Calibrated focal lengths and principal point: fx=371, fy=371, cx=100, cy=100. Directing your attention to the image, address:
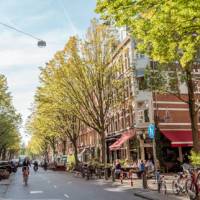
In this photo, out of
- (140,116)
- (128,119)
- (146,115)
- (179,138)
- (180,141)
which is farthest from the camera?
(128,119)

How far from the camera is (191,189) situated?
46.2 feet

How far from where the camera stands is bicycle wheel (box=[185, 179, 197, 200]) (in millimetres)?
13823

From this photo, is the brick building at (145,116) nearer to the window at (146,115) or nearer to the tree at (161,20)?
the window at (146,115)

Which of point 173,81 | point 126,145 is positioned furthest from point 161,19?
point 126,145

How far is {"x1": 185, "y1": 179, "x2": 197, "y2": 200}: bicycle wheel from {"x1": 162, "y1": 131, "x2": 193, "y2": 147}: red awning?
796 inches

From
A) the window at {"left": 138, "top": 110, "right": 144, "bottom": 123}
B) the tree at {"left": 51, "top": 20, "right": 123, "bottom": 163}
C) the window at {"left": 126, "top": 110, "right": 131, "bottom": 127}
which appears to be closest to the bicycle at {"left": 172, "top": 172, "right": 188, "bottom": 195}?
the tree at {"left": 51, "top": 20, "right": 123, "bottom": 163}

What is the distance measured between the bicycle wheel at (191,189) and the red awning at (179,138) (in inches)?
796

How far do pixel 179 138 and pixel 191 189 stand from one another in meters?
22.2

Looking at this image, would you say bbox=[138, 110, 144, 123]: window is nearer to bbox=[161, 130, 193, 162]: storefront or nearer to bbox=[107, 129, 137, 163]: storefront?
bbox=[107, 129, 137, 163]: storefront

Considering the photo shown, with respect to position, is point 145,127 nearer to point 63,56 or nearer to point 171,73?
point 63,56

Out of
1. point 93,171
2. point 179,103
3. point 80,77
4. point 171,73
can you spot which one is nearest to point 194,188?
point 171,73

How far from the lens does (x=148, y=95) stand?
125ft

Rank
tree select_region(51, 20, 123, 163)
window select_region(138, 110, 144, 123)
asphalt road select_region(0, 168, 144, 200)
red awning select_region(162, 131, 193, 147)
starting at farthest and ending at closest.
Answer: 1. window select_region(138, 110, 144, 123)
2. red awning select_region(162, 131, 193, 147)
3. tree select_region(51, 20, 123, 163)
4. asphalt road select_region(0, 168, 144, 200)

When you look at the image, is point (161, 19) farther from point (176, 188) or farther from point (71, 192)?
point (71, 192)
